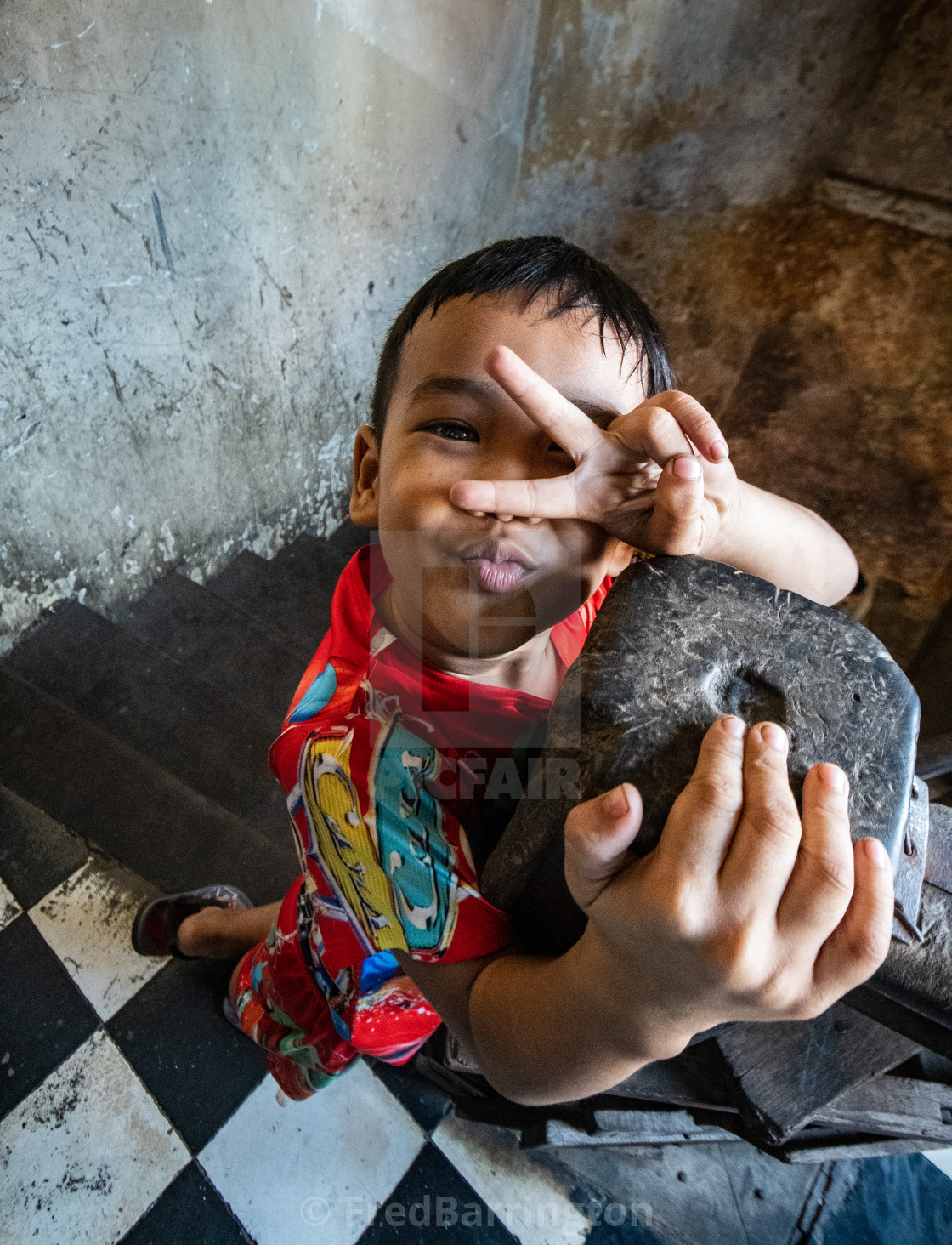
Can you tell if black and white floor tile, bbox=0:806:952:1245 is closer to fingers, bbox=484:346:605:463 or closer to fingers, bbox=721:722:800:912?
fingers, bbox=721:722:800:912

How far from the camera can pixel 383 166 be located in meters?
2.02

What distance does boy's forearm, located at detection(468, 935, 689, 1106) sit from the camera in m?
0.53

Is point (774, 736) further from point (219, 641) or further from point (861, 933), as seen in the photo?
point (219, 641)

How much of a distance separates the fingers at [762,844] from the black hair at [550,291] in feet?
1.64

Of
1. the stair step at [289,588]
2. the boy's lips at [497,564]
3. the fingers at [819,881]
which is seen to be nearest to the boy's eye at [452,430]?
the boy's lips at [497,564]

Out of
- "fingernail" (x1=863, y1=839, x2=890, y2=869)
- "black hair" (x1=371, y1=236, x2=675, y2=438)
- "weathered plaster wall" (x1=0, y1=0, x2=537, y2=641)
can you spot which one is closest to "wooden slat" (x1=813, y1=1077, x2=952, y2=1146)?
"fingernail" (x1=863, y1=839, x2=890, y2=869)

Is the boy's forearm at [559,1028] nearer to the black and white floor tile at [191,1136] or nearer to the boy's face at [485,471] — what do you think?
the boy's face at [485,471]

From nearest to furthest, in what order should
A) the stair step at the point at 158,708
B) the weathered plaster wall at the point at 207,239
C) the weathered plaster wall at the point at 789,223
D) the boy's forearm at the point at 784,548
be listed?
the boy's forearm at the point at 784,548 → the weathered plaster wall at the point at 207,239 → the stair step at the point at 158,708 → the weathered plaster wall at the point at 789,223

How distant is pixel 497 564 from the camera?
700 millimetres

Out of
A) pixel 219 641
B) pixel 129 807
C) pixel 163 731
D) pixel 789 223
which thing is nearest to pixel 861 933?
pixel 129 807

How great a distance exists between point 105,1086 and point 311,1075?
0.42 metres

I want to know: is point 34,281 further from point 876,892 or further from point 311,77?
point 876,892

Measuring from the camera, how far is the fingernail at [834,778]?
50 centimetres

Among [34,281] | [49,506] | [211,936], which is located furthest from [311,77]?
[211,936]
